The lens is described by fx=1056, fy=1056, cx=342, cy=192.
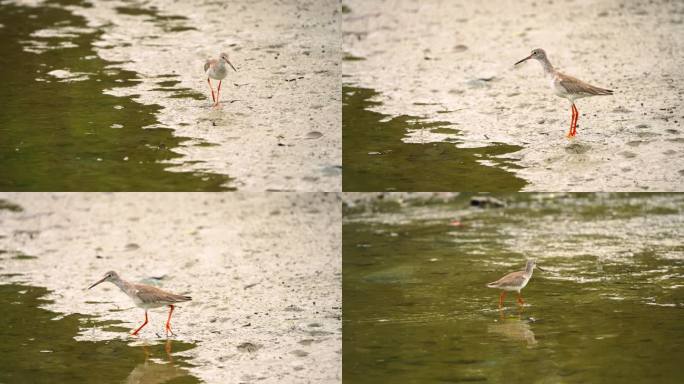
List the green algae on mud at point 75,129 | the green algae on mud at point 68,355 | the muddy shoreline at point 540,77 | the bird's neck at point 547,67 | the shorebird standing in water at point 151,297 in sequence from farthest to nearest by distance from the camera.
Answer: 1. the bird's neck at point 547,67
2. the muddy shoreline at point 540,77
3. the green algae on mud at point 75,129
4. the shorebird standing in water at point 151,297
5. the green algae on mud at point 68,355

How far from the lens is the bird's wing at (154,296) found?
21.7 ft

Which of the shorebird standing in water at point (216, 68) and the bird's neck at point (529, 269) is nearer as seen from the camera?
the bird's neck at point (529, 269)

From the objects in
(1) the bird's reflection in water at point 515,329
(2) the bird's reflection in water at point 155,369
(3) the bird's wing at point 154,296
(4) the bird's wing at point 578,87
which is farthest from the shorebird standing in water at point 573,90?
(2) the bird's reflection in water at point 155,369

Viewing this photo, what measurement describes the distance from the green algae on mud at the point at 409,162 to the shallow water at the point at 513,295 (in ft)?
2.15

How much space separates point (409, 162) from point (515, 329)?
5.69ft

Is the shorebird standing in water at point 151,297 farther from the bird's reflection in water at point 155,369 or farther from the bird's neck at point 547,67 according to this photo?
the bird's neck at point 547,67

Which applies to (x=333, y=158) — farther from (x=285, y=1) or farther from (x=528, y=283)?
(x=285, y=1)

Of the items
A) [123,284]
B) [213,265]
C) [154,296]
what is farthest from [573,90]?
[123,284]

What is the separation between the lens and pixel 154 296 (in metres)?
6.61

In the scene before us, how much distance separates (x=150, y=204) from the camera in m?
8.92

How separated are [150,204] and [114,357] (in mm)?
2947

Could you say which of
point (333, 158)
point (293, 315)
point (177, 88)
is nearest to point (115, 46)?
point (177, 88)

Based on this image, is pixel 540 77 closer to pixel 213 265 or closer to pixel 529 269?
pixel 529 269

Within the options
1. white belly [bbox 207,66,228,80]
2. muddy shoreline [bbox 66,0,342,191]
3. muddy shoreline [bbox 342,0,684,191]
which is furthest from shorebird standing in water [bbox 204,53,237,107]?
muddy shoreline [bbox 342,0,684,191]
